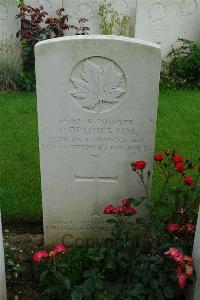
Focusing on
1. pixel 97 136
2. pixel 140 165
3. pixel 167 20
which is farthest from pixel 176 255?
pixel 167 20

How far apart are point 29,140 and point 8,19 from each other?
9.56 ft

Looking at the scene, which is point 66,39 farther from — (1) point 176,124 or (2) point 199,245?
(1) point 176,124

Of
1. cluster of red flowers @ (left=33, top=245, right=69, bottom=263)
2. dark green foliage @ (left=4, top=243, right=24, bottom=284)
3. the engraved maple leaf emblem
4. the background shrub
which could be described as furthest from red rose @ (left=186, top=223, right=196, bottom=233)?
the background shrub

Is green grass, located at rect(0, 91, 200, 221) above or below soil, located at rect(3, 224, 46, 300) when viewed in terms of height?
above

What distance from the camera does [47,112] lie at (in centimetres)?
311

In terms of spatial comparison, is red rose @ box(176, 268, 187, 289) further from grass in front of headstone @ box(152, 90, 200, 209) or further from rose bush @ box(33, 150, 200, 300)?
grass in front of headstone @ box(152, 90, 200, 209)

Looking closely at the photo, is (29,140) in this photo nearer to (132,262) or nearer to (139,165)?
(139,165)

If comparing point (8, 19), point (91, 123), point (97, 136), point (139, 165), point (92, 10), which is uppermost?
point (92, 10)

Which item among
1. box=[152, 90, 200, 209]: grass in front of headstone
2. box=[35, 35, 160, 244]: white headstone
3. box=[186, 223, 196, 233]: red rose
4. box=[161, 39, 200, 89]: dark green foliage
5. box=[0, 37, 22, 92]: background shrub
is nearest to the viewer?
box=[35, 35, 160, 244]: white headstone

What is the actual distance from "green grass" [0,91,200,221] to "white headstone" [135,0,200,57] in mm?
1257

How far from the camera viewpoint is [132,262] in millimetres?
2904

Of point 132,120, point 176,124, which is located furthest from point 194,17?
point 132,120

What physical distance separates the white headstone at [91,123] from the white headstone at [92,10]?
4.88 metres

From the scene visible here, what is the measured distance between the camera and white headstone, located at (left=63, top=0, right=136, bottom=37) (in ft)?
24.5
